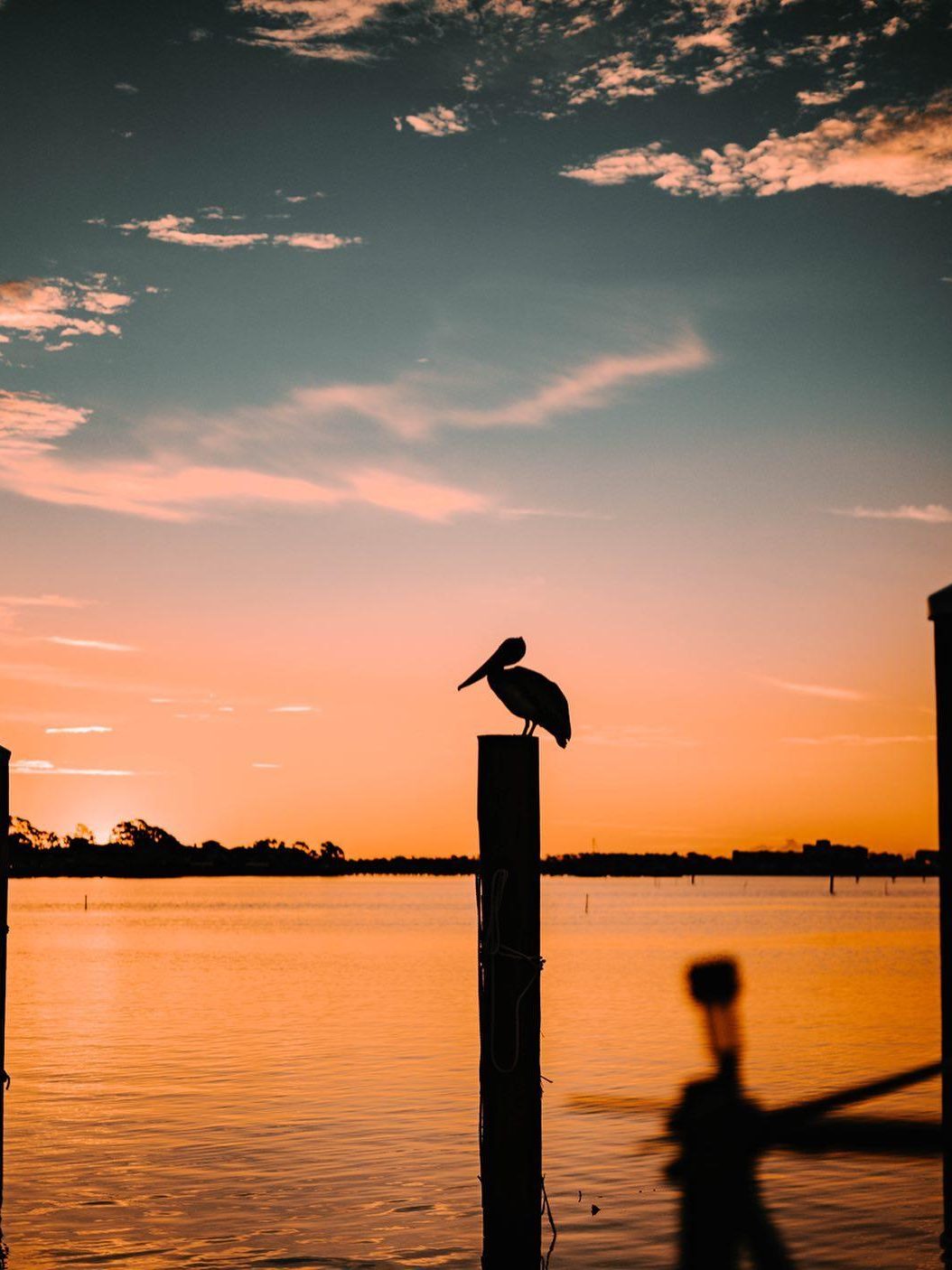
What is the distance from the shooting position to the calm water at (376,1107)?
48.8 feet

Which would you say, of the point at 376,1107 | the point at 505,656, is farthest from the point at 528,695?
the point at 376,1107

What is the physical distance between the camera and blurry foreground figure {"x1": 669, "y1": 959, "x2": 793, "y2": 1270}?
14.2m

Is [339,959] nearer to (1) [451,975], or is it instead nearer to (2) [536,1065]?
(1) [451,975]

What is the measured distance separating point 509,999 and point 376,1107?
1529 cm

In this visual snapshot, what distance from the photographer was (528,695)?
33.8 feet

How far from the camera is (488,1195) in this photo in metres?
9.62

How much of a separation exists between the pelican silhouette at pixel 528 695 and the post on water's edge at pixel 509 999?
737 mm

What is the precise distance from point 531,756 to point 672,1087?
19.4 meters

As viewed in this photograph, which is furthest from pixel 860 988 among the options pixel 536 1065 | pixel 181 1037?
pixel 536 1065

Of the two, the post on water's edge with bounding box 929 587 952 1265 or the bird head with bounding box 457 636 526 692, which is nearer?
the post on water's edge with bounding box 929 587 952 1265

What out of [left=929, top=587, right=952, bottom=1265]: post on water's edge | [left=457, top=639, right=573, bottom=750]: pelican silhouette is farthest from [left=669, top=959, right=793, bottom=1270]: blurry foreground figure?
[left=929, top=587, right=952, bottom=1265]: post on water's edge

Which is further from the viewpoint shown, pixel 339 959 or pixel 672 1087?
pixel 339 959

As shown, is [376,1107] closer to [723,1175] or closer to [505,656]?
[723,1175]

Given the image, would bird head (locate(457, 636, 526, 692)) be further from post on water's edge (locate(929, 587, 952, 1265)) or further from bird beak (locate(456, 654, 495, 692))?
post on water's edge (locate(929, 587, 952, 1265))
